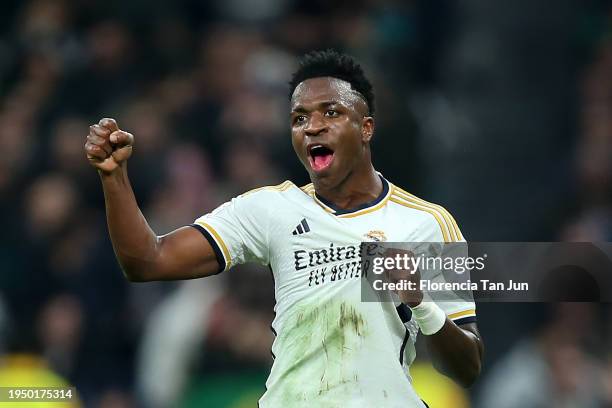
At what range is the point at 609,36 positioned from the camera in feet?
32.9

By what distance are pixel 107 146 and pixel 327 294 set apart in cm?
91

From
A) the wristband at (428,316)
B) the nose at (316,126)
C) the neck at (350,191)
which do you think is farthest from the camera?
the neck at (350,191)

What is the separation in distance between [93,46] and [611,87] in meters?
4.30

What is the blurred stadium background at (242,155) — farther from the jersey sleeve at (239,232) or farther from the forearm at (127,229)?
the forearm at (127,229)

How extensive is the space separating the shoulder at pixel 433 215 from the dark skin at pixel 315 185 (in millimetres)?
87

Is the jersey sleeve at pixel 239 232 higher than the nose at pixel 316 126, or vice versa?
the nose at pixel 316 126

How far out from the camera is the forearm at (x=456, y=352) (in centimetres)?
448

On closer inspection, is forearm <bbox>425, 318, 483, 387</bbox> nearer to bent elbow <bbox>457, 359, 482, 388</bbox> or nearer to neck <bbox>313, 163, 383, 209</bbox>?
bent elbow <bbox>457, 359, 482, 388</bbox>

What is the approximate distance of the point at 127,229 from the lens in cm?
432

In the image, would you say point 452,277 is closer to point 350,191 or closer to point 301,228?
point 350,191

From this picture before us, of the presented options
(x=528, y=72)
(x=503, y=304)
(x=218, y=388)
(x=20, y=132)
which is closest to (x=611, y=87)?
(x=528, y=72)

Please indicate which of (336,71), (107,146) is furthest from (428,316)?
(107,146)

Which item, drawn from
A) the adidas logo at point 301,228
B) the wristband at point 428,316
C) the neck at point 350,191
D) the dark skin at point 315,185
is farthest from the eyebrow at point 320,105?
the wristband at point 428,316

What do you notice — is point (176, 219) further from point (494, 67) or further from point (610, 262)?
point (610, 262)
